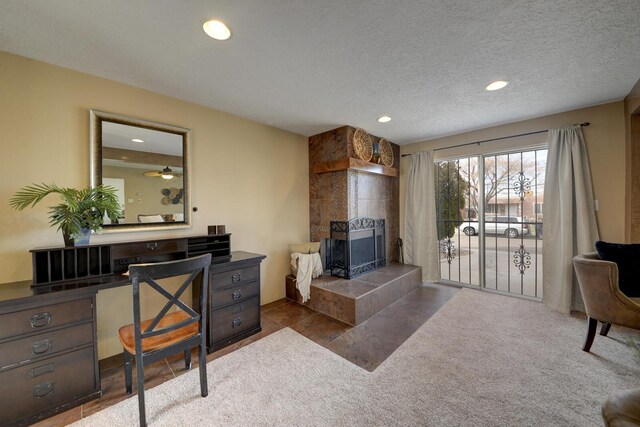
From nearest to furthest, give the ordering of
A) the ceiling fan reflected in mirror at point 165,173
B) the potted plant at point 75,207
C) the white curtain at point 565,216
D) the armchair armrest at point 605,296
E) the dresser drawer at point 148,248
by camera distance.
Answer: the potted plant at point 75,207, the armchair armrest at point 605,296, the dresser drawer at point 148,248, the ceiling fan reflected in mirror at point 165,173, the white curtain at point 565,216

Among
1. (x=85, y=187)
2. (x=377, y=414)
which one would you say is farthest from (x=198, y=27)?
(x=377, y=414)

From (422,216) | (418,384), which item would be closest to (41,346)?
(418,384)

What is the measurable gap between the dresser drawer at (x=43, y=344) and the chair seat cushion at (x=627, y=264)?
444 centimetres

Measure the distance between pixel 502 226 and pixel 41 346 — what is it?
4940 mm

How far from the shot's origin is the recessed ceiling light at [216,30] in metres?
1.45

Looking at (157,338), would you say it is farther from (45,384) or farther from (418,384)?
(418,384)

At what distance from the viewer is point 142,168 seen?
87.7 inches

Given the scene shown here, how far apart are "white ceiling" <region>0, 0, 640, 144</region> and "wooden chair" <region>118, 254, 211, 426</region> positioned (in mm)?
1519

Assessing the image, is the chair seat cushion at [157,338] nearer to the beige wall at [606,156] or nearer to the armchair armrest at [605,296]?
the armchair armrest at [605,296]

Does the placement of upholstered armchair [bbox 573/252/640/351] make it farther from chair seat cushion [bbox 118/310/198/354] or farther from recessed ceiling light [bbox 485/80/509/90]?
chair seat cushion [bbox 118/310/198/354]

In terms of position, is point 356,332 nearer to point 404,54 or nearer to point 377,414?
point 377,414

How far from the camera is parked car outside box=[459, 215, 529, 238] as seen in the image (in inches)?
131

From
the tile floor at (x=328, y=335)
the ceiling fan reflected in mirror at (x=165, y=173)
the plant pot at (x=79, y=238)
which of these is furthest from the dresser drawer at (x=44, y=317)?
the ceiling fan reflected in mirror at (x=165, y=173)

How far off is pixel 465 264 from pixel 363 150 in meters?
2.56
